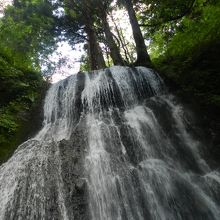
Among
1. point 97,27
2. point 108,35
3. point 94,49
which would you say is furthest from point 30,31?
point 97,27

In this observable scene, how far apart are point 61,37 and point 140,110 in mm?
12145

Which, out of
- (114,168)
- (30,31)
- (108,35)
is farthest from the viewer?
(108,35)

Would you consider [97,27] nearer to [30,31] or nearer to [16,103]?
[30,31]

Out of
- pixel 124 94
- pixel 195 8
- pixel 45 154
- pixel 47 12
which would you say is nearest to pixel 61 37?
pixel 47 12

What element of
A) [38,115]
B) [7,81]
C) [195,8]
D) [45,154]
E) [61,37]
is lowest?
[45,154]

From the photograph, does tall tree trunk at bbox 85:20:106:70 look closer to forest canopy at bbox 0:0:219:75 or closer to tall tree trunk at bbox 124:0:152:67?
forest canopy at bbox 0:0:219:75

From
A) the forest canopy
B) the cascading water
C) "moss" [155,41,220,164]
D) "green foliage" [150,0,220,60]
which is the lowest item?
the cascading water

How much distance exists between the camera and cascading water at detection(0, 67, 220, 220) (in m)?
5.36

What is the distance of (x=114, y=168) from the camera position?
6133 millimetres

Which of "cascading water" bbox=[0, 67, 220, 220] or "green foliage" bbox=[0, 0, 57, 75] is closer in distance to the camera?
"cascading water" bbox=[0, 67, 220, 220]

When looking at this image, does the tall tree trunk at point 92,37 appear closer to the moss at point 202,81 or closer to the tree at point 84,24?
the tree at point 84,24

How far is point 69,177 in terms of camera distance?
6035mm

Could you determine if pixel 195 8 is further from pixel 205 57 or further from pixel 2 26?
pixel 2 26

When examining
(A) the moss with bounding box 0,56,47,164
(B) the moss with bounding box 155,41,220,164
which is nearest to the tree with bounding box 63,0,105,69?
(A) the moss with bounding box 0,56,47,164
